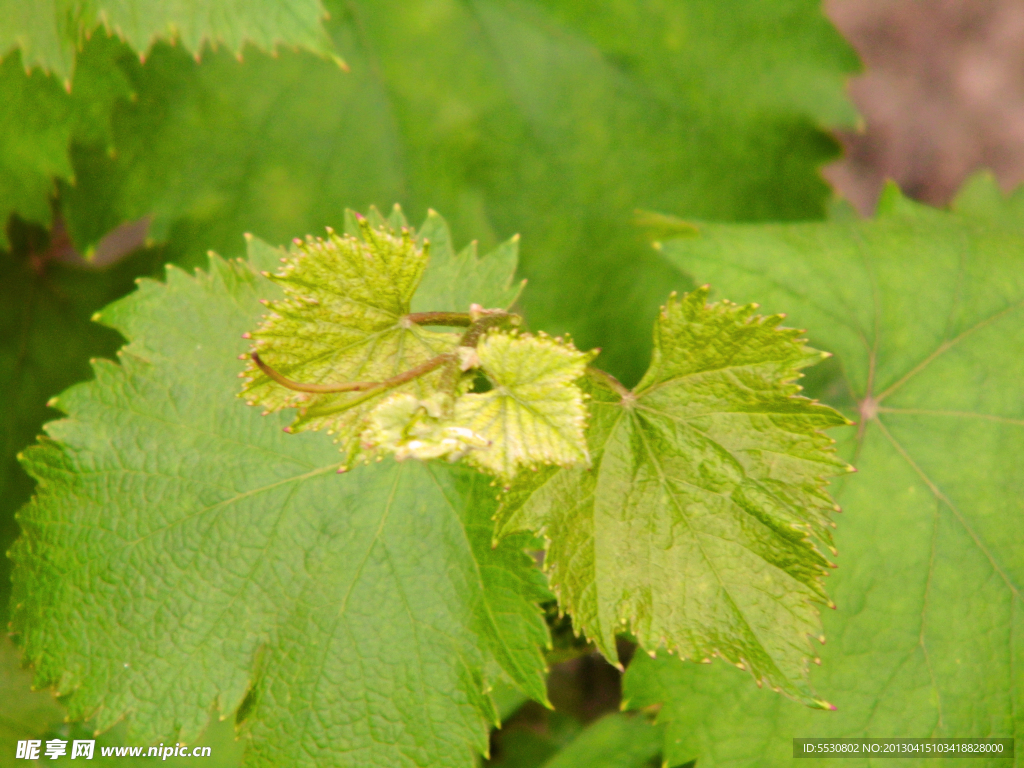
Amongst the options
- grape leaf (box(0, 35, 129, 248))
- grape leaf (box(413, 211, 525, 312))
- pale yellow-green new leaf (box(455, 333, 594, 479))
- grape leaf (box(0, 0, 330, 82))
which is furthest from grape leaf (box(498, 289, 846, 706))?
grape leaf (box(0, 35, 129, 248))

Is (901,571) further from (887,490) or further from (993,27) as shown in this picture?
(993,27)

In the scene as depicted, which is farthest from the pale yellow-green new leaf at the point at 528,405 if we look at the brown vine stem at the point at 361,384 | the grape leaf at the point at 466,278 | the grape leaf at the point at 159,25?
the grape leaf at the point at 159,25

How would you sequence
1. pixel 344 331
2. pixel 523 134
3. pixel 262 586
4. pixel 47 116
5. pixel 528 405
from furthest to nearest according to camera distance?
1. pixel 523 134
2. pixel 47 116
3. pixel 262 586
4. pixel 344 331
5. pixel 528 405

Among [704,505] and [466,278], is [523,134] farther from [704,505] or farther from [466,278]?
[704,505]

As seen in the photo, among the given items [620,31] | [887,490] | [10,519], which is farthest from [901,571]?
[10,519]

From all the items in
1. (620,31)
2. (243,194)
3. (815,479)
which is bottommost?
(815,479)

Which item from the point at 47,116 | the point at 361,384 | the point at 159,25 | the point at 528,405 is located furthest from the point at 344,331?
the point at 47,116

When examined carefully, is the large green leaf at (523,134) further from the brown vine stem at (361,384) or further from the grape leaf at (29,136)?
the brown vine stem at (361,384)
